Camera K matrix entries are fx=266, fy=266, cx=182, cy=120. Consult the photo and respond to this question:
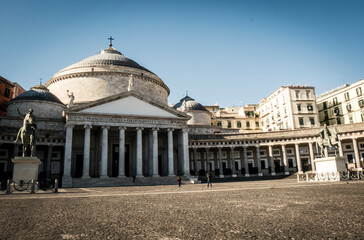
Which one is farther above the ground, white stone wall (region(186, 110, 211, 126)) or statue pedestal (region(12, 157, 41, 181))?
white stone wall (region(186, 110, 211, 126))

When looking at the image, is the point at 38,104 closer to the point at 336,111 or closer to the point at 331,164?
the point at 331,164

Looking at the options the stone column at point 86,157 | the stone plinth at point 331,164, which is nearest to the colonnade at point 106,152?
the stone column at point 86,157

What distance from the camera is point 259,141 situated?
42344 mm

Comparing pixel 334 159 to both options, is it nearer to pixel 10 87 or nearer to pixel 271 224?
pixel 271 224

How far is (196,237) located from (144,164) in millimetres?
30577

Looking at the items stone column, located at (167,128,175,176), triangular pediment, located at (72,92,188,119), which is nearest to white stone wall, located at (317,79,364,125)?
triangular pediment, located at (72,92,188,119)

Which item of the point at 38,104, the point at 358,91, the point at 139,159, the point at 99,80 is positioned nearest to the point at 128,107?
the point at 139,159

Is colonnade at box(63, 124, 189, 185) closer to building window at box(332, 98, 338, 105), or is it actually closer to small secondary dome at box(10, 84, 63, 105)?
small secondary dome at box(10, 84, 63, 105)

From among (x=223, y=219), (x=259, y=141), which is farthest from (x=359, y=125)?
(x=223, y=219)

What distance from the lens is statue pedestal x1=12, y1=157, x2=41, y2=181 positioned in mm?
15816

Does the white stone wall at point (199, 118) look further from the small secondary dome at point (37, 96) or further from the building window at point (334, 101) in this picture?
the building window at point (334, 101)

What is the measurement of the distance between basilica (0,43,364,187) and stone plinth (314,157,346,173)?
14.8 meters

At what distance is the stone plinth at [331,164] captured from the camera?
65.7ft

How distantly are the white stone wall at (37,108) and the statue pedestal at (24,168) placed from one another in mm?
23218
